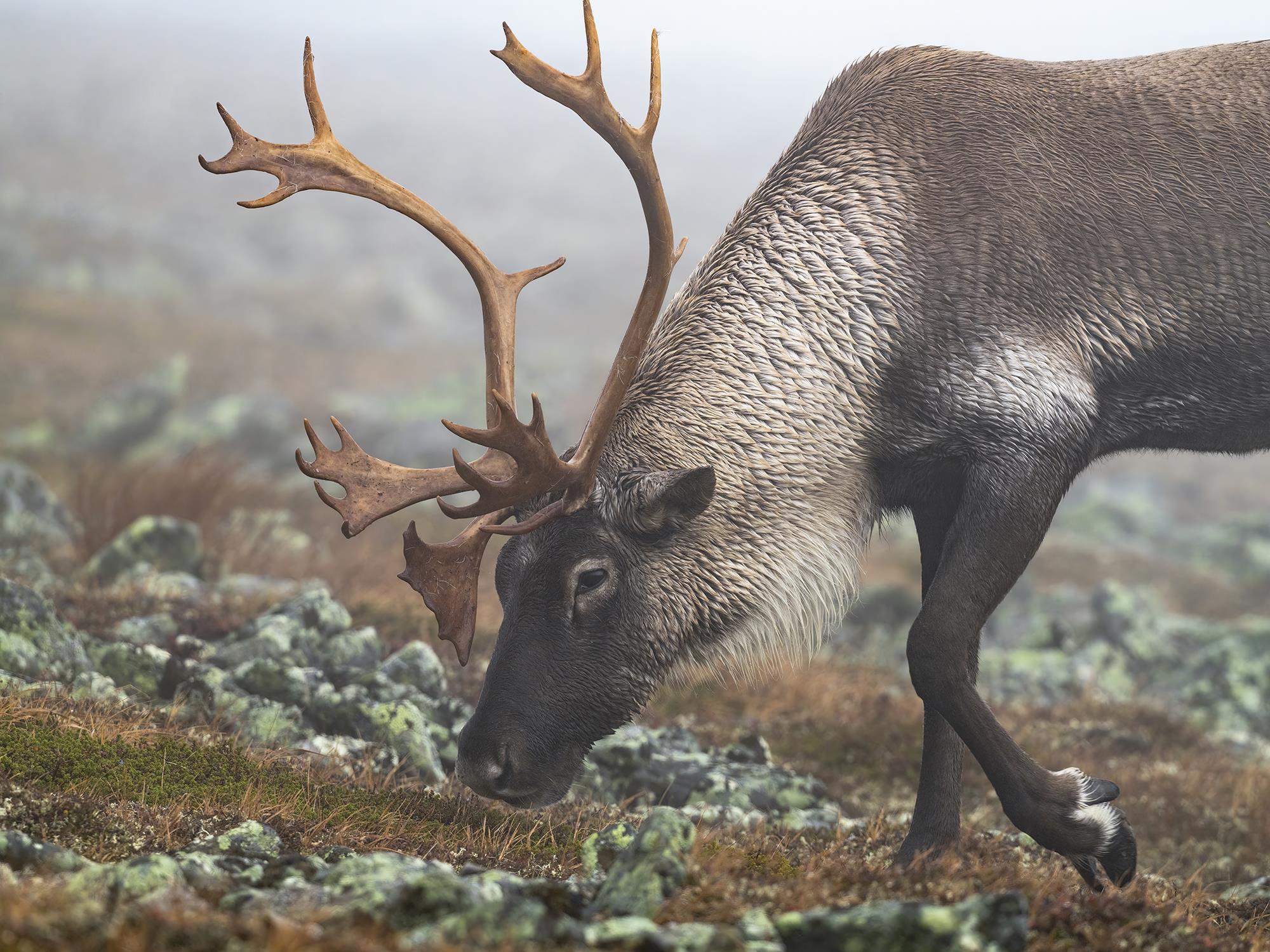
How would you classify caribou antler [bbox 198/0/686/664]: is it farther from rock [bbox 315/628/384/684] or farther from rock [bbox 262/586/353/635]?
rock [bbox 262/586/353/635]

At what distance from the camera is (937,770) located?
5512 millimetres

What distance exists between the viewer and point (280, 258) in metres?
67.6

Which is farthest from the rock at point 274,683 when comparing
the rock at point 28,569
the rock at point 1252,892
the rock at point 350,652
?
the rock at point 1252,892

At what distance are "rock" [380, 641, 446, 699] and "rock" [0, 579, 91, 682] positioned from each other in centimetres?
175

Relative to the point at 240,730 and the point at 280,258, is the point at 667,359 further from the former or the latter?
the point at 280,258

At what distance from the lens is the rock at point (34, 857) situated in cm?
333

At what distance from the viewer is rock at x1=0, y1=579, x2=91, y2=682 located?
582 cm

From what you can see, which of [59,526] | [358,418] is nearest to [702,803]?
[59,526]

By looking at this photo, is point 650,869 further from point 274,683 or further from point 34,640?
point 34,640

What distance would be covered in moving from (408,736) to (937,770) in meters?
2.62

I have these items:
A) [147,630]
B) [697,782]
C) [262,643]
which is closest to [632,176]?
[697,782]

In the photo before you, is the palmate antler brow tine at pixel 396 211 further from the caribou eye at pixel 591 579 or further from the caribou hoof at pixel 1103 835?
the caribou hoof at pixel 1103 835

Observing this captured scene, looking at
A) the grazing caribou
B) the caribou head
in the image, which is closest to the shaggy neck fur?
the grazing caribou

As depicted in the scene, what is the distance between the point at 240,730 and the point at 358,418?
21.4 meters
